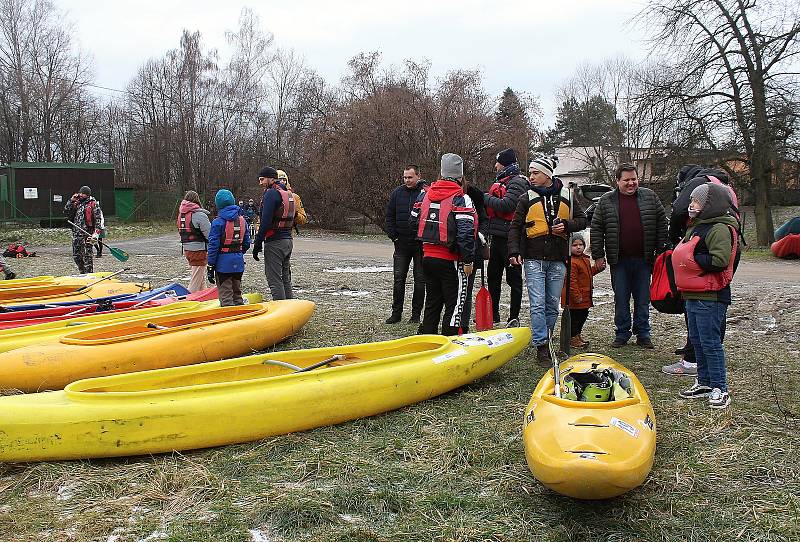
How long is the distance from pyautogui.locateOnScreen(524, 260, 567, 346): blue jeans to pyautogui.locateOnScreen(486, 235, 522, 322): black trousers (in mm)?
782

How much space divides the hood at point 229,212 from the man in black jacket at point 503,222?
2694mm

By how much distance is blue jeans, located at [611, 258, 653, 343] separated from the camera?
5.85 m

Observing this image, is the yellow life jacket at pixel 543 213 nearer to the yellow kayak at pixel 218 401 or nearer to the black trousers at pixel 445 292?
the black trousers at pixel 445 292

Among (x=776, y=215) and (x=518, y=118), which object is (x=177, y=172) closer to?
(x=518, y=118)

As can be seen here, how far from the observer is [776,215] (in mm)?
25719

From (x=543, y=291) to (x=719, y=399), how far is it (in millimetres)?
1606

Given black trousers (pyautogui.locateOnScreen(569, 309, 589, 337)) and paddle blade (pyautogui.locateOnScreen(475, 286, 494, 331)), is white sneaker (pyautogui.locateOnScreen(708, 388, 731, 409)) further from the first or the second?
paddle blade (pyautogui.locateOnScreen(475, 286, 494, 331))

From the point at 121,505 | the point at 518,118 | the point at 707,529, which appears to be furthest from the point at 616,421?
the point at 518,118

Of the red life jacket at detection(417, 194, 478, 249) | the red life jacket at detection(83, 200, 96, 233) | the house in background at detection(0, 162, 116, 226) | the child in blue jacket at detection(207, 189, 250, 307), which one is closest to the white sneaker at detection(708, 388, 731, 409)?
the red life jacket at detection(417, 194, 478, 249)

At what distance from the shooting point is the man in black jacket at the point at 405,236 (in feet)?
22.8

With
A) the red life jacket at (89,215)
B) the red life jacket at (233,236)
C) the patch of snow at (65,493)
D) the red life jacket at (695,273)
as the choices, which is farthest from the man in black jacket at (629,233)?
the red life jacket at (89,215)

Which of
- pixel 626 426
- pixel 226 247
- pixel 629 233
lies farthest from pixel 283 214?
pixel 626 426

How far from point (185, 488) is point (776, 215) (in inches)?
1107

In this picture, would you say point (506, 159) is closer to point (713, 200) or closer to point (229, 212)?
point (713, 200)
